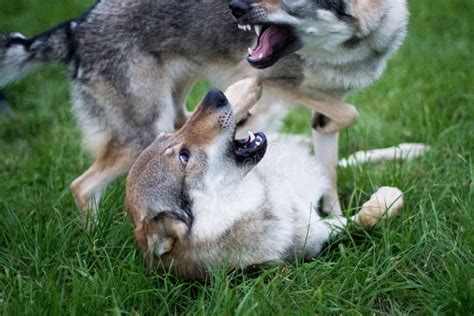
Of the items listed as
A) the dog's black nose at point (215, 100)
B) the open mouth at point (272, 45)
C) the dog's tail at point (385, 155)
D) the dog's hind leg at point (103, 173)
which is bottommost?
the dog's tail at point (385, 155)

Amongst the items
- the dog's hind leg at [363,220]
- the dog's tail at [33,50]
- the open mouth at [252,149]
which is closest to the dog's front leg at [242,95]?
the open mouth at [252,149]

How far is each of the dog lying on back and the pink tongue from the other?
1.49ft

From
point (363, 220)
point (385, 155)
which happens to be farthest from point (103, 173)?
point (385, 155)

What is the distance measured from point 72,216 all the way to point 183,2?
5.26 feet

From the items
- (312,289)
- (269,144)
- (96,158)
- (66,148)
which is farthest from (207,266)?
(66,148)

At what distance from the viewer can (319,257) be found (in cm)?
342

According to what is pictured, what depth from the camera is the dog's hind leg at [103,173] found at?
4.09 meters

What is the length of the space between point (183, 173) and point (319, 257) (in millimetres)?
896

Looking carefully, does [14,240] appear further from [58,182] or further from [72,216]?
[58,182]

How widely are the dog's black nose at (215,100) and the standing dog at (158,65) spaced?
698 millimetres

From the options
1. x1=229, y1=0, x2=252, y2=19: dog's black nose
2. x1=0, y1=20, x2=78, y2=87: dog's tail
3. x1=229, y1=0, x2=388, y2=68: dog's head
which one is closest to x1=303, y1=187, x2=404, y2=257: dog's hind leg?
x1=229, y1=0, x2=388, y2=68: dog's head

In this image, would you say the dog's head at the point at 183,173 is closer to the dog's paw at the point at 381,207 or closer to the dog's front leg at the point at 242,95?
the dog's front leg at the point at 242,95

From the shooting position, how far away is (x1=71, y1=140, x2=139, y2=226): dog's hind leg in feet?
13.4

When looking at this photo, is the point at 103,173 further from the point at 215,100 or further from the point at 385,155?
the point at 385,155
